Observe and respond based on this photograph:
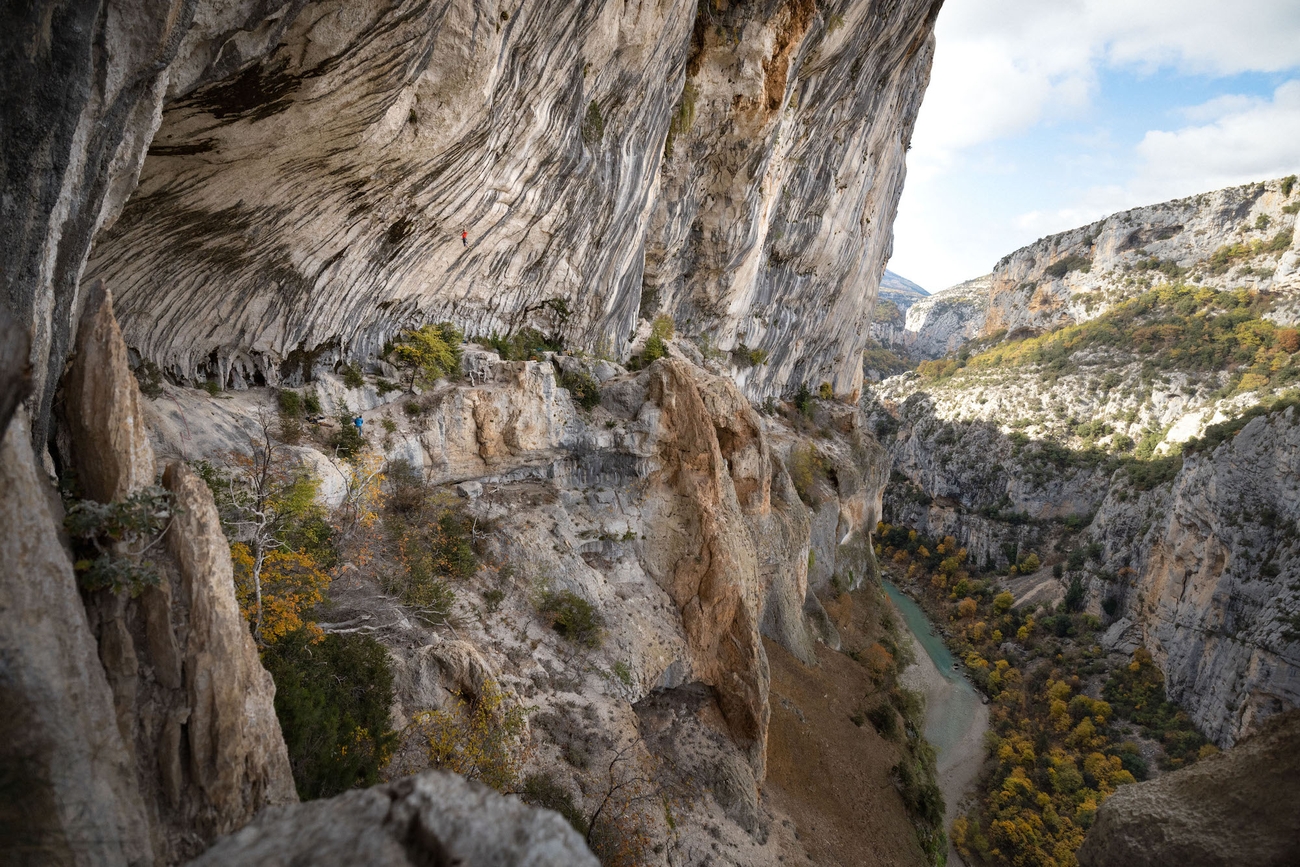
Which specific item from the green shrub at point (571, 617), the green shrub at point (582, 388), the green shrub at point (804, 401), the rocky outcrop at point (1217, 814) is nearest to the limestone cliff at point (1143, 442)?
the green shrub at point (804, 401)

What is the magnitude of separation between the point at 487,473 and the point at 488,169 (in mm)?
7343

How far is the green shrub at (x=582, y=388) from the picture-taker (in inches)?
622

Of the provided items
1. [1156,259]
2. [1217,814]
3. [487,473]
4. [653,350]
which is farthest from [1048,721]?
[1156,259]

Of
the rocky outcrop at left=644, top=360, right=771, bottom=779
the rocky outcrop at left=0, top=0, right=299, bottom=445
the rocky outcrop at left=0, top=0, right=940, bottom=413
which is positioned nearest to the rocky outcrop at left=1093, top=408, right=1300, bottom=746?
the rocky outcrop at left=644, top=360, right=771, bottom=779

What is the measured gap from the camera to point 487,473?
13508mm

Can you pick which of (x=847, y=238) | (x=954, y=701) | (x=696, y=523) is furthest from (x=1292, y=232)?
(x=696, y=523)

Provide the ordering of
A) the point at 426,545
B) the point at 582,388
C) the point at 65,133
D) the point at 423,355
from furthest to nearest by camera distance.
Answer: the point at 582,388 < the point at 423,355 < the point at 426,545 < the point at 65,133

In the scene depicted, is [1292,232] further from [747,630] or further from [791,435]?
[747,630]

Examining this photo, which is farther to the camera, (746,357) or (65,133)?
(746,357)

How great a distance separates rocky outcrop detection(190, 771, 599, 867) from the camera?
8.45ft

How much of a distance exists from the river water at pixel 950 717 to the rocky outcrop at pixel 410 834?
965 inches

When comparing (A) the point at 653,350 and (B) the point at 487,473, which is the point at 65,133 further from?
(A) the point at 653,350

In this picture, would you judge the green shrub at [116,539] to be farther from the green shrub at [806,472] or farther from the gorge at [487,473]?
the green shrub at [806,472]

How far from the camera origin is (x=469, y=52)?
27.5 ft
